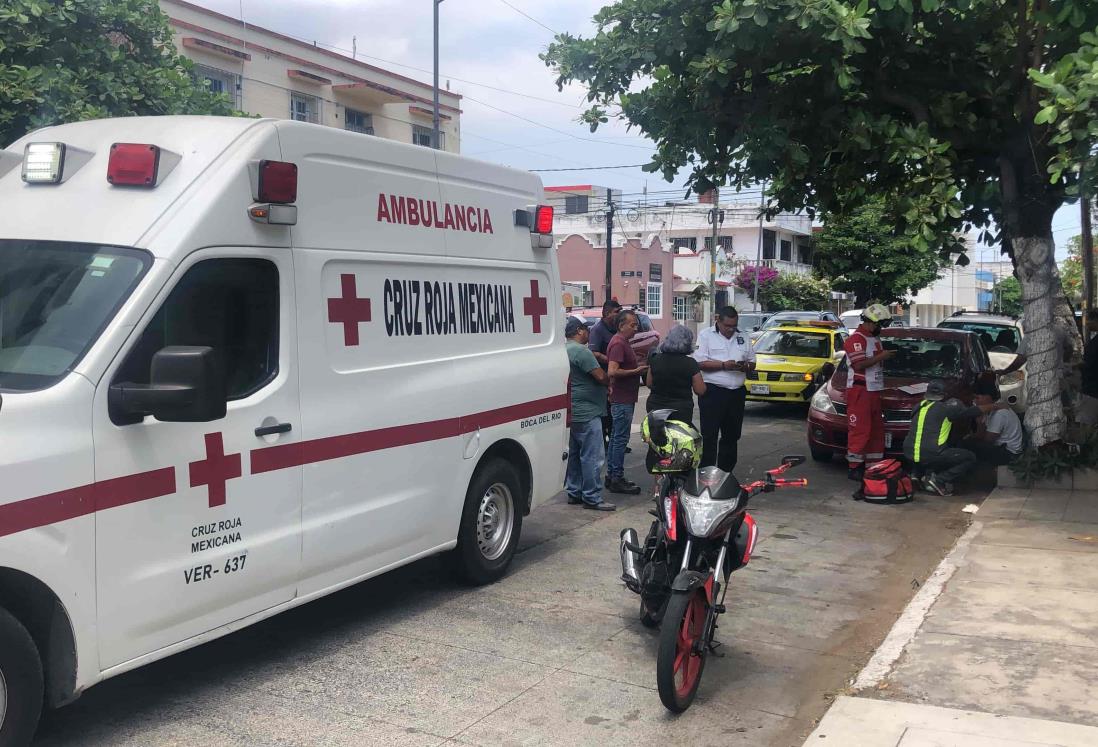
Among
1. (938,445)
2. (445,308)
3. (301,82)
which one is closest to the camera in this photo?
(445,308)

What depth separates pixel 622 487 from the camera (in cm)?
1073

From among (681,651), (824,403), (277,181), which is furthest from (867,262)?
(277,181)

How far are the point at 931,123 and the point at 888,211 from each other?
4.38 feet

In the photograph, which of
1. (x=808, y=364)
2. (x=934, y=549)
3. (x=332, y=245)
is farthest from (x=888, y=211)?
(x=332, y=245)

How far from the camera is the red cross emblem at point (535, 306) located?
7.75 metres

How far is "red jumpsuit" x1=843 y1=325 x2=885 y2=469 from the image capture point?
11078 millimetres

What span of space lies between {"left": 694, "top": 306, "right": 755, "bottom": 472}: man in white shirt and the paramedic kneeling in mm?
1722

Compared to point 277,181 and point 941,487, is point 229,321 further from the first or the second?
point 941,487

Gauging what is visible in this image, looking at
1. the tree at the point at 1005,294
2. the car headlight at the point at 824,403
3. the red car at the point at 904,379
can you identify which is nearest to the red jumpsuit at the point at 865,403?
the red car at the point at 904,379

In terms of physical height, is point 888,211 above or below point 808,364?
above

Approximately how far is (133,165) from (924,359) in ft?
33.6

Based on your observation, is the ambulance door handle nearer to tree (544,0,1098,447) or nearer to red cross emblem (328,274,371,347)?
red cross emblem (328,274,371,347)

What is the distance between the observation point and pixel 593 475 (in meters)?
9.80

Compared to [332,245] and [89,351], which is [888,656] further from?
[89,351]
